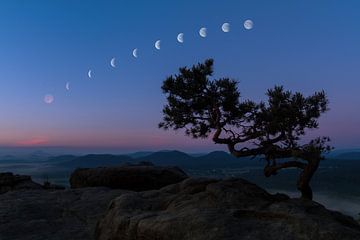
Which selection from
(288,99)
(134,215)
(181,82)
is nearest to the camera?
(134,215)

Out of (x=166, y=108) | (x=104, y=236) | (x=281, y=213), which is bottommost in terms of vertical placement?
(x=104, y=236)

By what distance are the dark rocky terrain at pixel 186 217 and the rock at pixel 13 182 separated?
21.2m

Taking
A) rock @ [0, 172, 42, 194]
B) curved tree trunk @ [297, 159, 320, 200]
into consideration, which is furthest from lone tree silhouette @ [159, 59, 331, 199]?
rock @ [0, 172, 42, 194]

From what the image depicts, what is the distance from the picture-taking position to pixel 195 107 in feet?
87.7

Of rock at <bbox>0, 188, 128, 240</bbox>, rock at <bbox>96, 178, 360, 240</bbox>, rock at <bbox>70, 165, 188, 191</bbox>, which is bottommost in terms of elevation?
rock at <bbox>0, 188, 128, 240</bbox>

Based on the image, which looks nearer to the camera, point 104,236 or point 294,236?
point 294,236

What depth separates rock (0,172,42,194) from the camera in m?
48.6

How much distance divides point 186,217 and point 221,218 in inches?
52.5

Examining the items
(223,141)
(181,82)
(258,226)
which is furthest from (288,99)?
(258,226)

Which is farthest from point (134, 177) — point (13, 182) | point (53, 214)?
point (13, 182)

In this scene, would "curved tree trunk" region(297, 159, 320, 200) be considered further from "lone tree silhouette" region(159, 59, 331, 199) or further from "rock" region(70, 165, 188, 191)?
"rock" region(70, 165, 188, 191)

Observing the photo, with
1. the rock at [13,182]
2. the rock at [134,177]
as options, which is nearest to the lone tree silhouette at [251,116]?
the rock at [134,177]

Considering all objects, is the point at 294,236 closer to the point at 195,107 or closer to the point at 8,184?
the point at 195,107

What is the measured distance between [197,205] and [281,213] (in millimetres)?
3823
